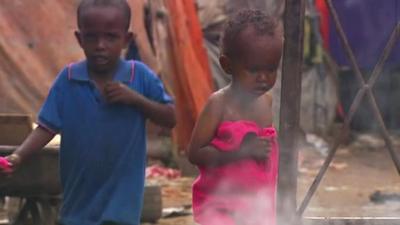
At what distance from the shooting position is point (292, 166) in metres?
4.06

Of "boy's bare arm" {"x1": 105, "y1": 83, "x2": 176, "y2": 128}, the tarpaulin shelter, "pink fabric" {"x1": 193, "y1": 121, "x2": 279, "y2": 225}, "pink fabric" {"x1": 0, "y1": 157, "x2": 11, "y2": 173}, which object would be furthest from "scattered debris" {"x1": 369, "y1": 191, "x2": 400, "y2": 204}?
"pink fabric" {"x1": 0, "y1": 157, "x2": 11, "y2": 173}

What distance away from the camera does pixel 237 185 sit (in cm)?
366

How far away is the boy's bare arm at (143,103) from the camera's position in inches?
153

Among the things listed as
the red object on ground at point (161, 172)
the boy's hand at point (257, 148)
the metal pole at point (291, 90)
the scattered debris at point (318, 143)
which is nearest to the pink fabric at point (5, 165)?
the boy's hand at point (257, 148)

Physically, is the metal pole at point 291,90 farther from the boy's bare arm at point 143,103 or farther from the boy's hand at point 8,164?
the boy's hand at point 8,164

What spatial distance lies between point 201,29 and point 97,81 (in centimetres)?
658

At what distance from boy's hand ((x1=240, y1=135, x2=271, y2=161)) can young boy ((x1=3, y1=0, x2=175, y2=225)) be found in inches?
18.1

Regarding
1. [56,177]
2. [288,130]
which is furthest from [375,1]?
[288,130]

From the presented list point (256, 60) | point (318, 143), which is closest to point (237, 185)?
point (256, 60)

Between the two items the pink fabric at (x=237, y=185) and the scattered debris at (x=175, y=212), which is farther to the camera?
the scattered debris at (x=175, y=212)

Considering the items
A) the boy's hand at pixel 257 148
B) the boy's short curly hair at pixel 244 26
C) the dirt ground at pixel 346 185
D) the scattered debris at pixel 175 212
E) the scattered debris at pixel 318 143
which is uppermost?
the boy's short curly hair at pixel 244 26

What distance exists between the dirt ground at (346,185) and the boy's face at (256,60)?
3337 millimetres

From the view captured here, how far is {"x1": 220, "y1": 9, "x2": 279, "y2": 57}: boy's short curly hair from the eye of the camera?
3717 mm

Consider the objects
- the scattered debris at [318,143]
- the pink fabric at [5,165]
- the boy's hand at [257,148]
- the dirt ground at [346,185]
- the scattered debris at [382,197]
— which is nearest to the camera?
the boy's hand at [257,148]
